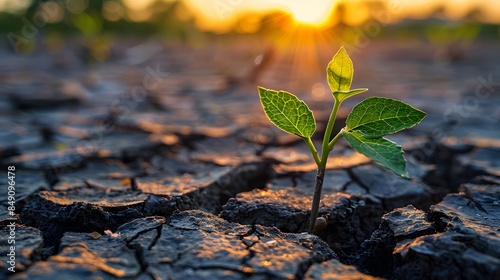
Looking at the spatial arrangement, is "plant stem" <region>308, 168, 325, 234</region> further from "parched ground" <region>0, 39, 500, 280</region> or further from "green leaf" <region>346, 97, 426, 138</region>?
"green leaf" <region>346, 97, 426, 138</region>

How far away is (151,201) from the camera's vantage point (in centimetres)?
180

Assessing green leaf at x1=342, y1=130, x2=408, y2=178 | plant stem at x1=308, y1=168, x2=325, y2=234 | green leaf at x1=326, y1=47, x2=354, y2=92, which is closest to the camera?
green leaf at x1=342, y1=130, x2=408, y2=178

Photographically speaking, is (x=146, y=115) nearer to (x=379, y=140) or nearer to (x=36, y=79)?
(x=36, y=79)

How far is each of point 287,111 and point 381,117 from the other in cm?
27

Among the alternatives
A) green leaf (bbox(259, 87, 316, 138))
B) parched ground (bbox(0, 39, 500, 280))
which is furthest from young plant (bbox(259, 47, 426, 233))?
parched ground (bbox(0, 39, 500, 280))

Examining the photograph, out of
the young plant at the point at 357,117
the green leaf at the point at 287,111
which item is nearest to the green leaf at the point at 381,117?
the young plant at the point at 357,117

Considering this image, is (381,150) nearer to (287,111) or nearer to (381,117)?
(381,117)

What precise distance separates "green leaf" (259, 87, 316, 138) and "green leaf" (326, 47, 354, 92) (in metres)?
0.11

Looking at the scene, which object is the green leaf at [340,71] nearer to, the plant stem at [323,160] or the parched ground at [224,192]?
the plant stem at [323,160]

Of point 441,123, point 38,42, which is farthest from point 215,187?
point 38,42

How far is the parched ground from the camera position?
1327mm

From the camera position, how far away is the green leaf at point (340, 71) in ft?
4.41

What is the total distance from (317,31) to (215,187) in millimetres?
7818

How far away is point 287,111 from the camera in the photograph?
1410 mm
